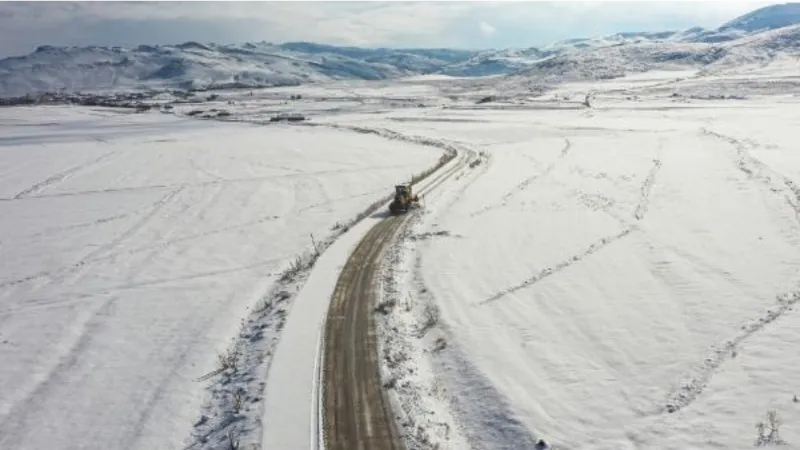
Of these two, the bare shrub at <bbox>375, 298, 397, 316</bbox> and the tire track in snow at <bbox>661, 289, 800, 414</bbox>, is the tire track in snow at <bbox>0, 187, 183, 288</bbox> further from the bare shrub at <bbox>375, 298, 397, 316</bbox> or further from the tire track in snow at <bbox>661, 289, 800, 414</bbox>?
the tire track in snow at <bbox>661, 289, 800, 414</bbox>

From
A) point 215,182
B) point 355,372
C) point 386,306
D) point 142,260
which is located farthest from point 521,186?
point 355,372

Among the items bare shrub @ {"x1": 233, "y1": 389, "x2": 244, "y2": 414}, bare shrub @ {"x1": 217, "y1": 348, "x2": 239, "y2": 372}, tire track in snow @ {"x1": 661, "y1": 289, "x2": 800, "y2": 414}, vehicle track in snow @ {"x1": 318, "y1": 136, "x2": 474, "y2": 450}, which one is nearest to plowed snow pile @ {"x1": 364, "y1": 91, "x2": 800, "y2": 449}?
tire track in snow @ {"x1": 661, "y1": 289, "x2": 800, "y2": 414}

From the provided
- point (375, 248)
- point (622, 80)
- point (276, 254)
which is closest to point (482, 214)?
point (375, 248)

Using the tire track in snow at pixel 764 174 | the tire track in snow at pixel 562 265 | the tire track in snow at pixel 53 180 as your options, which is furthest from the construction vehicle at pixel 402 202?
the tire track in snow at pixel 53 180

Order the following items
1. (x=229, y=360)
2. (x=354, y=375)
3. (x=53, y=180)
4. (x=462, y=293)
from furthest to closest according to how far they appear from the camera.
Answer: (x=53, y=180), (x=462, y=293), (x=229, y=360), (x=354, y=375)

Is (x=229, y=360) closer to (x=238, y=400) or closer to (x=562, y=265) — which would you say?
(x=238, y=400)

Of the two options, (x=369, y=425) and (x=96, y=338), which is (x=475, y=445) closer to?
(x=369, y=425)
